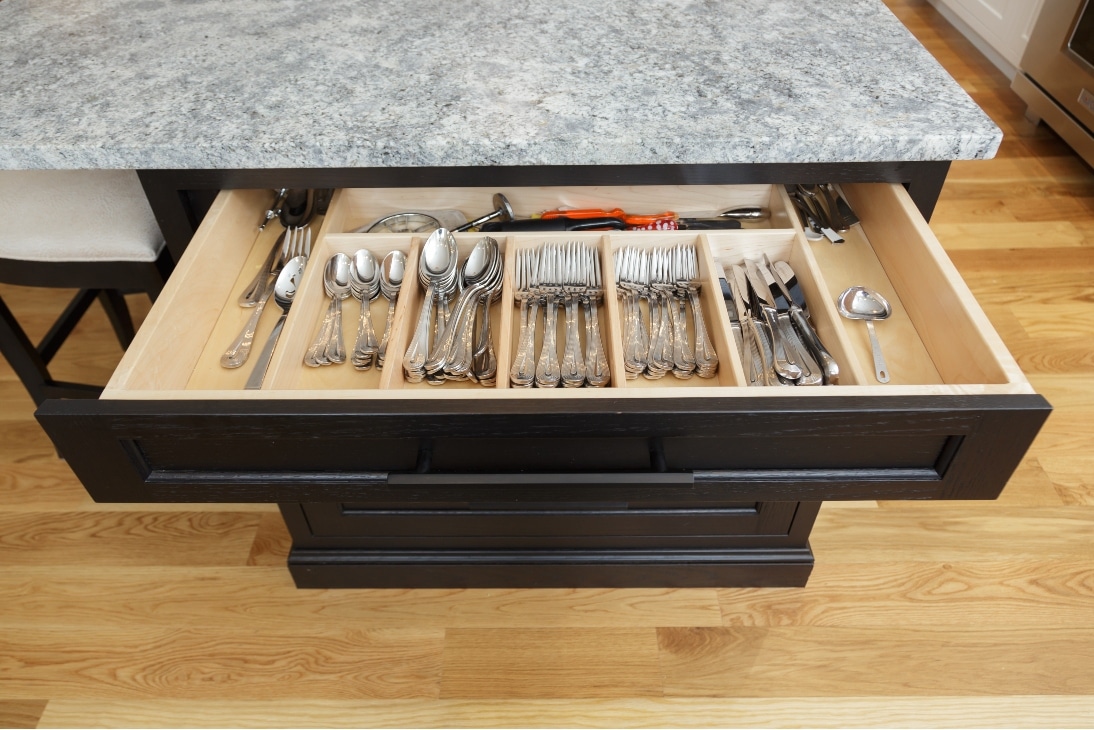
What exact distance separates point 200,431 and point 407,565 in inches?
22.9

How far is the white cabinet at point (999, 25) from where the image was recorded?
251 centimetres

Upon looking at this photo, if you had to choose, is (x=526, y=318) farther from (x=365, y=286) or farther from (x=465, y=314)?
(x=365, y=286)

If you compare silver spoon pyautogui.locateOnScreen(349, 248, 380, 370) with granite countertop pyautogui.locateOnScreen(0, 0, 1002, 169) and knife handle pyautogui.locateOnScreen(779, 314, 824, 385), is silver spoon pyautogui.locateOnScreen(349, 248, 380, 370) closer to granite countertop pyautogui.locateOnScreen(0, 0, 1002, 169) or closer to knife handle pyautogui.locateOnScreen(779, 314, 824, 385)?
granite countertop pyautogui.locateOnScreen(0, 0, 1002, 169)

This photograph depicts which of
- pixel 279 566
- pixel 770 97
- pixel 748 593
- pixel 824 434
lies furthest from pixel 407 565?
pixel 770 97

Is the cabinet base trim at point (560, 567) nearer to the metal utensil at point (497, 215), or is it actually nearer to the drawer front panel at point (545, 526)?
the drawer front panel at point (545, 526)

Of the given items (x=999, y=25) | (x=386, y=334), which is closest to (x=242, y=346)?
(x=386, y=334)

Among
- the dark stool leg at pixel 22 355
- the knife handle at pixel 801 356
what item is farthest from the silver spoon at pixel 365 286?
the dark stool leg at pixel 22 355

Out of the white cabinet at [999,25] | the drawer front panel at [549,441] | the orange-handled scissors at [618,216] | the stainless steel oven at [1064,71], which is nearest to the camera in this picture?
the drawer front panel at [549,441]

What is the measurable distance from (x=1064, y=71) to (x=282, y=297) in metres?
2.41

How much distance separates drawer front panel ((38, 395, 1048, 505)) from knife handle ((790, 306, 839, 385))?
0.13 m

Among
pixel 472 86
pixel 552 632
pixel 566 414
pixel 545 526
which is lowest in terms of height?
pixel 552 632

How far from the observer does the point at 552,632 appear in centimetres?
123

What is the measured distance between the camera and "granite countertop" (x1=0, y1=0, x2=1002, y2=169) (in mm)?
829

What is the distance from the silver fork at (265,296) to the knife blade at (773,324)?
614 mm
